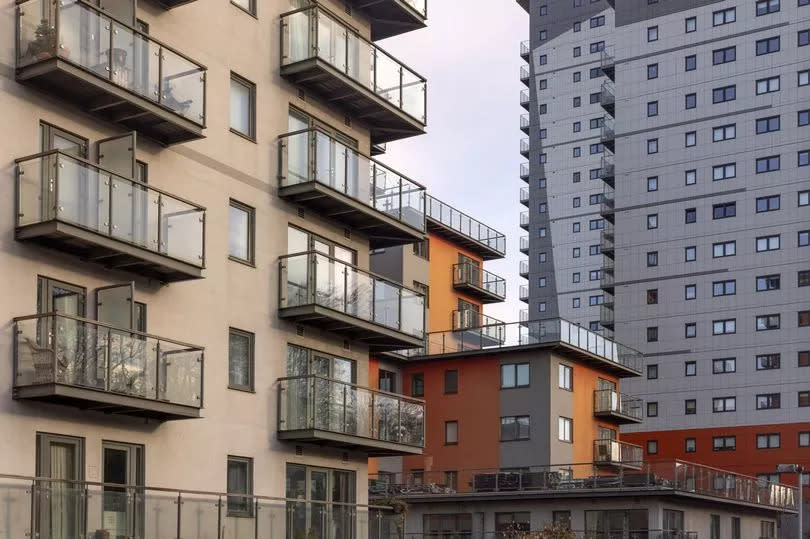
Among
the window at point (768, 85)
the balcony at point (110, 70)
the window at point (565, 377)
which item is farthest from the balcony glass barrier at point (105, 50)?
the window at point (768, 85)

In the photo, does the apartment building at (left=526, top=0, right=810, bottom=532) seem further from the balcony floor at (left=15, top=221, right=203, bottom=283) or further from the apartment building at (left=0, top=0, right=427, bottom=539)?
the balcony floor at (left=15, top=221, right=203, bottom=283)

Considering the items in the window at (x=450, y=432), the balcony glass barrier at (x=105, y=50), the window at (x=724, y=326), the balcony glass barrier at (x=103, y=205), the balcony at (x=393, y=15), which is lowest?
the window at (x=450, y=432)

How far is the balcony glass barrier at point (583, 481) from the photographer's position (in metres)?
50.8

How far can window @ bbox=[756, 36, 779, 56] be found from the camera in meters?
93.2

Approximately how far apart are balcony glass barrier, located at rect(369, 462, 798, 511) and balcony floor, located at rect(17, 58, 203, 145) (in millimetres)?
30071

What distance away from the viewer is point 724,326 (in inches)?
3563

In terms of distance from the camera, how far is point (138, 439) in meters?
24.2

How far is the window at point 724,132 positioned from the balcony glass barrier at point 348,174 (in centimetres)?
6393

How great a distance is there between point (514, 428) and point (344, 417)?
29.8 meters

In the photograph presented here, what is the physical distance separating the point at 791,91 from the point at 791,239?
10821 mm

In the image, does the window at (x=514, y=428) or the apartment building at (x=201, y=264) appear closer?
the apartment building at (x=201, y=264)

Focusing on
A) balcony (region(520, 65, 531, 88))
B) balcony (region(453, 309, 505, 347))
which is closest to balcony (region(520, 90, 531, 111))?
balcony (region(520, 65, 531, 88))

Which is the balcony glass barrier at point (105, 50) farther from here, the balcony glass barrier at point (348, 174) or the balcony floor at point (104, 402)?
the balcony floor at point (104, 402)

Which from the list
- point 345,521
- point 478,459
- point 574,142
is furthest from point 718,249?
point 345,521
